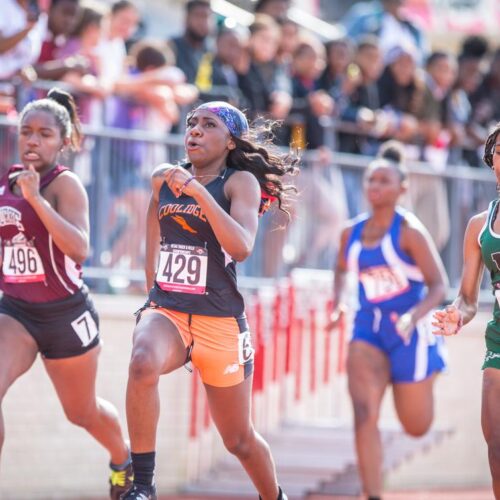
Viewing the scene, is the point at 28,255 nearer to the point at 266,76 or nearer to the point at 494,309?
the point at 494,309

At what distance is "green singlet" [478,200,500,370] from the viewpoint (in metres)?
6.57

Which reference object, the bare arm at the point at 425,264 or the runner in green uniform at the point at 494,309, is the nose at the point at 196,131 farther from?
the bare arm at the point at 425,264

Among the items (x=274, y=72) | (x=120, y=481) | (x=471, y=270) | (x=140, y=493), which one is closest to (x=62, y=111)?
(x=120, y=481)

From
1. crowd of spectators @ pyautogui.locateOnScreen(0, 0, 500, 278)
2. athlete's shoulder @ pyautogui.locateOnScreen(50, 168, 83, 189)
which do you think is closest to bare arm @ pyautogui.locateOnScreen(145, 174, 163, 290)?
athlete's shoulder @ pyautogui.locateOnScreen(50, 168, 83, 189)

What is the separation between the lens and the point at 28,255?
7367mm

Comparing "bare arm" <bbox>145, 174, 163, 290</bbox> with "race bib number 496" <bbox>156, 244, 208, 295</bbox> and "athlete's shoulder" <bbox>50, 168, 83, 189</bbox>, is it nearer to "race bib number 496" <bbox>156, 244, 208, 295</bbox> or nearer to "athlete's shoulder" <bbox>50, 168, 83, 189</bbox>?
"race bib number 496" <bbox>156, 244, 208, 295</bbox>

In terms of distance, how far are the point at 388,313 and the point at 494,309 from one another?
3.06 meters

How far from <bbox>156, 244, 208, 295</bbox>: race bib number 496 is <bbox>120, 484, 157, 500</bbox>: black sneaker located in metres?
1.05

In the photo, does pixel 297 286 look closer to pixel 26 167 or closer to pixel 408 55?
pixel 408 55

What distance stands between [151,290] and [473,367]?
8.17m

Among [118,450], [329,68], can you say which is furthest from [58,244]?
[329,68]

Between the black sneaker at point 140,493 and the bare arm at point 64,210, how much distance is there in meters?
1.52

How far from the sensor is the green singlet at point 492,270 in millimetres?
6570

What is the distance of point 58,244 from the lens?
716 centimetres
